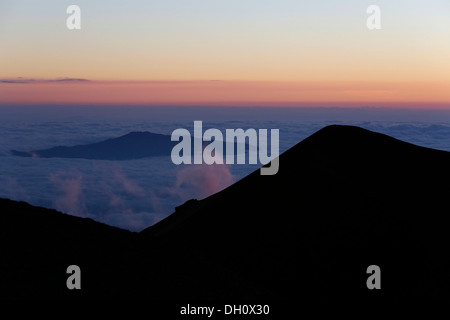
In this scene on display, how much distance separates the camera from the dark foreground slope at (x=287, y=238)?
43.5 ft

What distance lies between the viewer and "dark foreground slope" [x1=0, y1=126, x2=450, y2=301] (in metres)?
13.2

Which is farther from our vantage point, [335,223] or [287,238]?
[335,223]

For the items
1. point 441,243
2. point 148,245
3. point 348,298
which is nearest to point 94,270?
point 148,245

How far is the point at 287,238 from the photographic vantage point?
21.5m

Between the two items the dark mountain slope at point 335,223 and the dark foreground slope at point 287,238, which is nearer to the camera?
the dark foreground slope at point 287,238

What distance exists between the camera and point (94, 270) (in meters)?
13.2

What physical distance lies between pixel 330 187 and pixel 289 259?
524 cm

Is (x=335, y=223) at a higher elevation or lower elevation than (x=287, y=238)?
higher

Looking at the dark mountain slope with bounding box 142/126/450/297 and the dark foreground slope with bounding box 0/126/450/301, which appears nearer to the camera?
the dark foreground slope with bounding box 0/126/450/301

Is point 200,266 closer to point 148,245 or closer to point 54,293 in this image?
point 148,245
